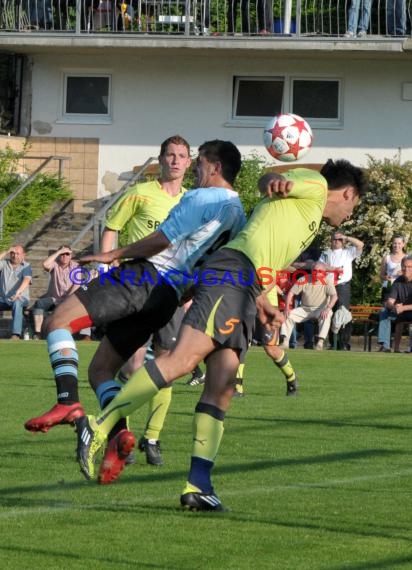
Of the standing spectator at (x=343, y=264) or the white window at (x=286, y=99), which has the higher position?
the white window at (x=286, y=99)

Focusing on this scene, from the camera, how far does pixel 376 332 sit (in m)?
24.3

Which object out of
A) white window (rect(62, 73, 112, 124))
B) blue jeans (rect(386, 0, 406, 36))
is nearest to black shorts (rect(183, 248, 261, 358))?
blue jeans (rect(386, 0, 406, 36))

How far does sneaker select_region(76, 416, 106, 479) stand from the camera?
6.73 metres

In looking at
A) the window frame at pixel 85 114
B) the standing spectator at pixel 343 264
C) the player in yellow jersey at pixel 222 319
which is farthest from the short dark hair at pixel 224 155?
the window frame at pixel 85 114

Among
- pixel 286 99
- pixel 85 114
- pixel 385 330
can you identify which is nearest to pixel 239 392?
pixel 385 330

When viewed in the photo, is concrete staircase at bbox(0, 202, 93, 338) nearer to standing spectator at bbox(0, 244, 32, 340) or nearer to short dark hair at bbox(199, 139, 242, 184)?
standing spectator at bbox(0, 244, 32, 340)

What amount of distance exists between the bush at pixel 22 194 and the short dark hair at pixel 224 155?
19.8 metres

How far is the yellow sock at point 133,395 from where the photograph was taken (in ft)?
22.3

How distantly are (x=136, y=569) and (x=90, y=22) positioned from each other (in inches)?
1022

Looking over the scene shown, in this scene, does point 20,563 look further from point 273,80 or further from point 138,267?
point 273,80

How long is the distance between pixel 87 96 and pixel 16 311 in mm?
9277

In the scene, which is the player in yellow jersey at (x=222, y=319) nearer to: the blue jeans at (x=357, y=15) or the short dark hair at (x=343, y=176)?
the short dark hair at (x=343, y=176)

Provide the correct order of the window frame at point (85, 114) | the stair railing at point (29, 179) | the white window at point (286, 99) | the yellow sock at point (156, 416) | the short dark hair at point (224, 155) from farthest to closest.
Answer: the window frame at point (85, 114) < the white window at point (286, 99) < the stair railing at point (29, 179) < the yellow sock at point (156, 416) < the short dark hair at point (224, 155)

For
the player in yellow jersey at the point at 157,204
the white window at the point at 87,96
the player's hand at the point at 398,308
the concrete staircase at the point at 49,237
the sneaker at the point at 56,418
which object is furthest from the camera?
the white window at the point at 87,96
